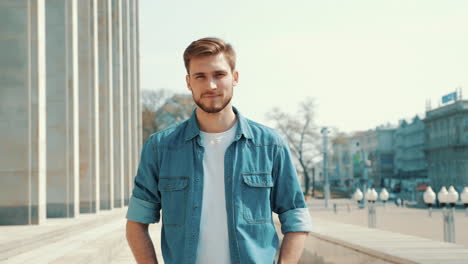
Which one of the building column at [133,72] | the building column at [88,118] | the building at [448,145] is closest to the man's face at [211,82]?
the building column at [88,118]

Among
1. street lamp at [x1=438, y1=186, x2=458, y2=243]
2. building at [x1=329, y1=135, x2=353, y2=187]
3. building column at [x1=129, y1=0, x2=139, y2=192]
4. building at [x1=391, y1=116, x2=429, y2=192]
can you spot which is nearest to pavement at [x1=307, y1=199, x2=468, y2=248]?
street lamp at [x1=438, y1=186, x2=458, y2=243]

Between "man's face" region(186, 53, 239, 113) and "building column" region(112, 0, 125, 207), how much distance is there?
107ft

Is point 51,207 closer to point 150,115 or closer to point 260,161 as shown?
point 260,161

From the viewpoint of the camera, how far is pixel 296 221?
2895mm

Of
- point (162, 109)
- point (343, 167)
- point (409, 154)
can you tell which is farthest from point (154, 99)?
point (343, 167)

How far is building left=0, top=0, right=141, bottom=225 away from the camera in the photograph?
17625 millimetres

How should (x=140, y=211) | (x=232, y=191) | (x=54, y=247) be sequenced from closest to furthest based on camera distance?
(x=232, y=191) → (x=140, y=211) → (x=54, y=247)

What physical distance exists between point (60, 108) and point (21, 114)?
4.14m

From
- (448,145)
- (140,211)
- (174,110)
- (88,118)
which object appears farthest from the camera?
(448,145)

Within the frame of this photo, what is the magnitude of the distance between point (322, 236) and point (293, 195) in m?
6.59

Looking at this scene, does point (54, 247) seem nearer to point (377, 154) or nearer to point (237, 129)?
point (237, 129)

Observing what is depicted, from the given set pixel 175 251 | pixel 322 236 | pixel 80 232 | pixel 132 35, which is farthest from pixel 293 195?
pixel 132 35

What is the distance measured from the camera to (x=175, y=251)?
111 inches

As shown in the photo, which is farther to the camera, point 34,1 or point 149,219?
point 34,1
